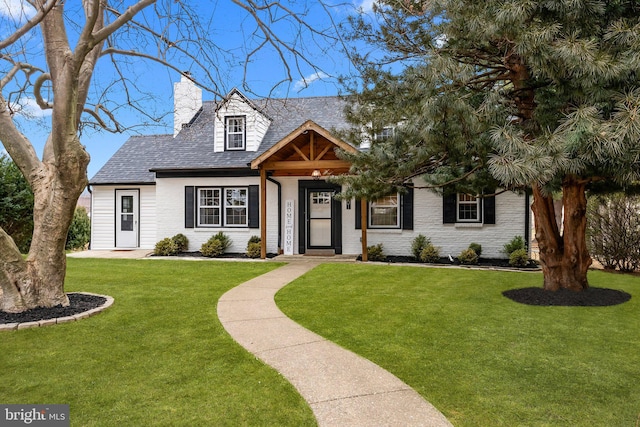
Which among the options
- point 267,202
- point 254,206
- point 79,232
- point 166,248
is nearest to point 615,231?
point 267,202

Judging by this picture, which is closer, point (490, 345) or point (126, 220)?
point (490, 345)

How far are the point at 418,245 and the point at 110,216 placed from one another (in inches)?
438

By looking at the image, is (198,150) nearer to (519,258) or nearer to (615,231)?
(519,258)

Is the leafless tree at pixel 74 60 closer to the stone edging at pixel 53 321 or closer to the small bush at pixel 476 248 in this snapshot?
the stone edging at pixel 53 321

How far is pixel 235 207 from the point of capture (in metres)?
13.5

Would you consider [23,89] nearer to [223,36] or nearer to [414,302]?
[223,36]

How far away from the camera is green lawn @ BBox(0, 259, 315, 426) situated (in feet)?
9.66

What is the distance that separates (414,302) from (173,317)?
12.2 feet

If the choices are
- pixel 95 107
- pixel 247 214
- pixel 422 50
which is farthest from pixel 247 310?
pixel 247 214

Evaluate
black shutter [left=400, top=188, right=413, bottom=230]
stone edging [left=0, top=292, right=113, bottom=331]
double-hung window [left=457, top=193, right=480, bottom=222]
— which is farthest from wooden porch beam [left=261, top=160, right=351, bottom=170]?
stone edging [left=0, top=292, right=113, bottom=331]

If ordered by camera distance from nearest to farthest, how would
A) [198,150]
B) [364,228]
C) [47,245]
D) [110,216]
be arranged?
[47,245] < [364,228] < [198,150] < [110,216]

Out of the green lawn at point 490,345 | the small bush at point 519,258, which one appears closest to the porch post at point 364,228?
the green lawn at point 490,345

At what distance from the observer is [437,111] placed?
510 cm

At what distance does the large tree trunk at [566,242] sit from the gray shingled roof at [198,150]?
776 centimetres
